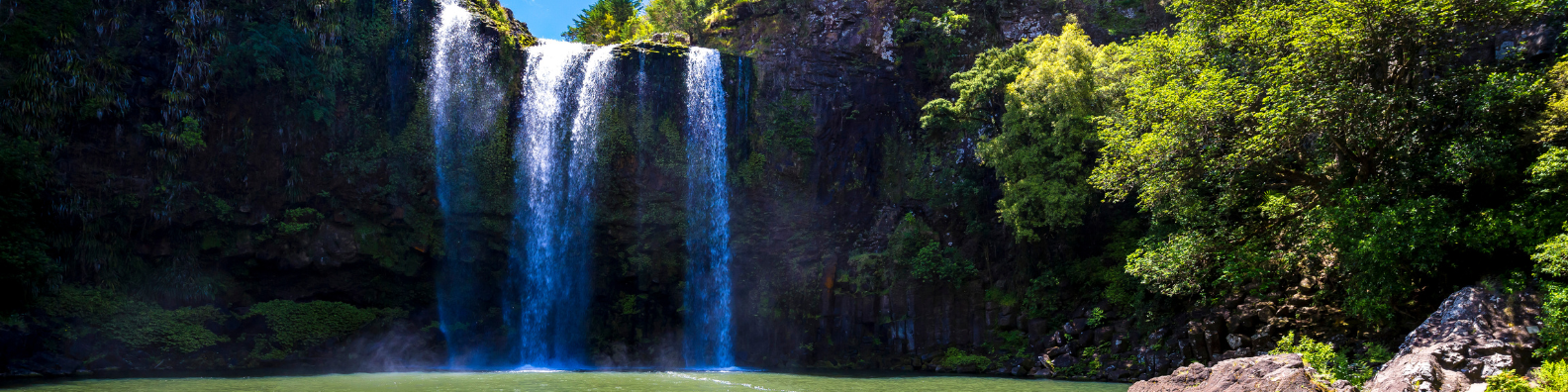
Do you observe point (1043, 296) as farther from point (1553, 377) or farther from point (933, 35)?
point (1553, 377)

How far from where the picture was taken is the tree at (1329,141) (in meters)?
13.0

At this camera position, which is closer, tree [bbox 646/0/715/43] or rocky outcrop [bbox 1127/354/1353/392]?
rocky outcrop [bbox 1127/354/1353/392]

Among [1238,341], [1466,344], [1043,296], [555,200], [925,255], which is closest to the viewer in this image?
[1466,344]

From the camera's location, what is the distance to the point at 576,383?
18234 millimetres

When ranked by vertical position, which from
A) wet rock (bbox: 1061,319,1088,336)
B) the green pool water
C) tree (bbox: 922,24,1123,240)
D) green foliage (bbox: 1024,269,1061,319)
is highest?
tree (bbox: 922,24,1123,240)

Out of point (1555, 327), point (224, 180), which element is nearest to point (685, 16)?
point (224, 180)

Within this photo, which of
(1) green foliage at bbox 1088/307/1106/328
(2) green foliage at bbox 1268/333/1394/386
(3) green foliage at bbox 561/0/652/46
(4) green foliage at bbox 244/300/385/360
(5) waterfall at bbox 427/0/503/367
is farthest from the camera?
(3) green foliage at bbox 561/0/652/46

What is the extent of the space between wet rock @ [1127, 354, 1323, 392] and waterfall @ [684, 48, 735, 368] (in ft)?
50.9

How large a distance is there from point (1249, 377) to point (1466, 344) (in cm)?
291

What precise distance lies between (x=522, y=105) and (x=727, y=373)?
10.7 metres

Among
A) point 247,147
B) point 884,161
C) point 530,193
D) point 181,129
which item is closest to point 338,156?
point 247,147

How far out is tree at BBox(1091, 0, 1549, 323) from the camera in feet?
42.8

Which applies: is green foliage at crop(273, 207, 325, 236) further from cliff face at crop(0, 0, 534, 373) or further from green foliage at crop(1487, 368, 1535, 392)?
green foliage at crop(1487, 368, 1535, 392)

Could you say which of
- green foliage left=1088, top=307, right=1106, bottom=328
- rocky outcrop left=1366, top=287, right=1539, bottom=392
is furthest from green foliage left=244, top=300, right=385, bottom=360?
rocky outcrop left=1366, top=287, right=1539, bottom=392
